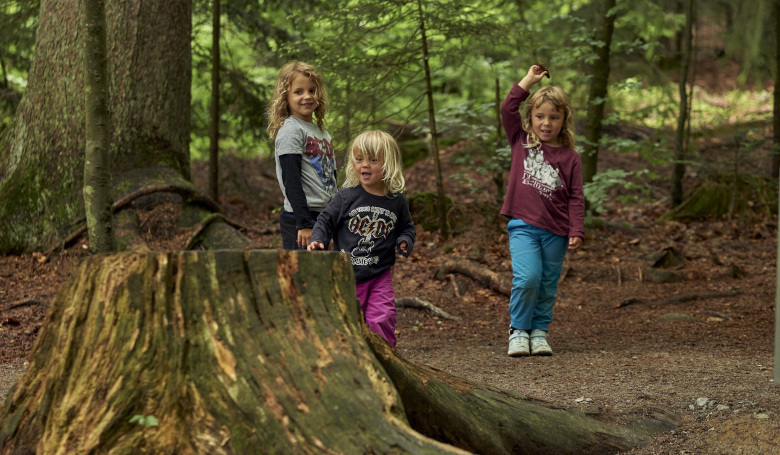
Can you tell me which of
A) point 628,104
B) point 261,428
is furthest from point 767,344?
point 628,104

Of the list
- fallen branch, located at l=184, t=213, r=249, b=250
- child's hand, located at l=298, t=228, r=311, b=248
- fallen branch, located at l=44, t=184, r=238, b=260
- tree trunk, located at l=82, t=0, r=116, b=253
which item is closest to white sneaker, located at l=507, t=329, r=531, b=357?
child's hand, located at l=298, t=228, r=311, b=248

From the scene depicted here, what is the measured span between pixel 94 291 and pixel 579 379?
3098 mm

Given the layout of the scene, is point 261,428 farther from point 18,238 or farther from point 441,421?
point 18,238

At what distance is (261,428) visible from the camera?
2170mm

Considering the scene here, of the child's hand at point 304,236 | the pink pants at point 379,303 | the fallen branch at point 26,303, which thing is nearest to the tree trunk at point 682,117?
the pink pants at point 379,303

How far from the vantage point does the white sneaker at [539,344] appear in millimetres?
→ 5148

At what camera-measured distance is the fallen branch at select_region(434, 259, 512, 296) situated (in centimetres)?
759

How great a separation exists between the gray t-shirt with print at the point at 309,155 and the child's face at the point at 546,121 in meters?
1.73

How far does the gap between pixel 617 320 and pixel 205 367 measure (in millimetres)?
5164

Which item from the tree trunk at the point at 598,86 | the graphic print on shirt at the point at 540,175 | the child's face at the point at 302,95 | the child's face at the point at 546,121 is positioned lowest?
the graphic print on shirt at the point at 540,175

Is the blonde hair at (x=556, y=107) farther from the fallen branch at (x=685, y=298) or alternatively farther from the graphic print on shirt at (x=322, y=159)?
the fallen branch at (x=685, y=298)

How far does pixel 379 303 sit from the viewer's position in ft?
13.8

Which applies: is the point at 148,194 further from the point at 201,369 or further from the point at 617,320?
the point at 201,369

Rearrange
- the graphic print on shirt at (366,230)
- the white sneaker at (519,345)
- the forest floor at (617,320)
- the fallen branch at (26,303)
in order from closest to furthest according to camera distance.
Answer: the forest floor at (617,320) < the graphic print on shirt at (366,230) < the white sneaker at (519,345) < the fallen branch at (26,303)
